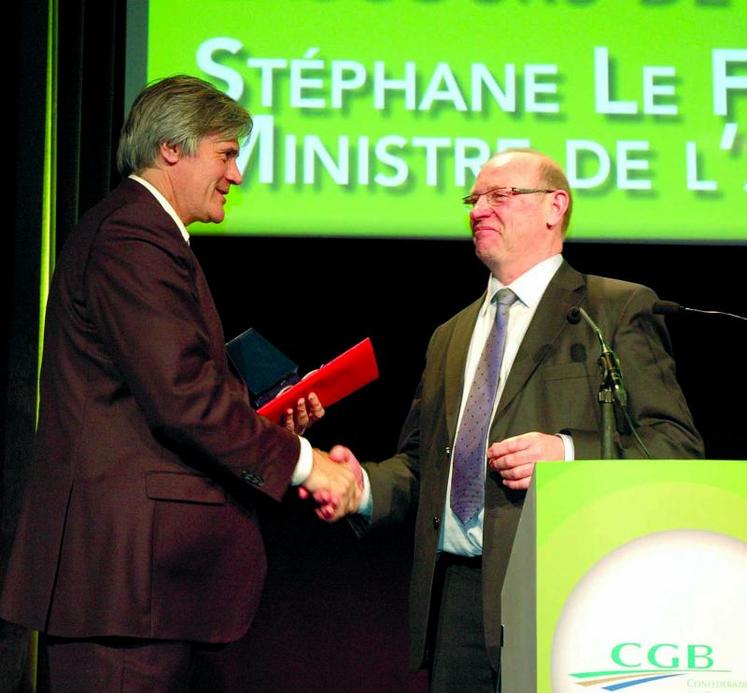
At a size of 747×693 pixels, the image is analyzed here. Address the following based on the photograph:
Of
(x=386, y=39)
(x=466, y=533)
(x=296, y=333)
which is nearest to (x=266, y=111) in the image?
(x=386, y=39)

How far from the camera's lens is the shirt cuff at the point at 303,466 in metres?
2.27

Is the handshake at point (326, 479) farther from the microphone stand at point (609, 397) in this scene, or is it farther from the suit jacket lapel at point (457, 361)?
the microphone stand at point (609, 397)

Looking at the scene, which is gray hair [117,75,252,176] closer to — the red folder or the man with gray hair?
the man with gray hair

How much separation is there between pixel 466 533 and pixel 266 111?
173 cm

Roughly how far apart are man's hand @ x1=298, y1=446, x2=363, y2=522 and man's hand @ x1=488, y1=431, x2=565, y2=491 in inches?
13.0

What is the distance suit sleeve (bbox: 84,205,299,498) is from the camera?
2.11 meters

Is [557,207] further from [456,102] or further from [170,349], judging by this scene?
[170,349]

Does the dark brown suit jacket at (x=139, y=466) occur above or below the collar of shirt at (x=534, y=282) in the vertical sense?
below

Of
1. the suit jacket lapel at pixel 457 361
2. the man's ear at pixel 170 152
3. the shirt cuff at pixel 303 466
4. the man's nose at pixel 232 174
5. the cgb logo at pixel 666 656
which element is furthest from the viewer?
the suit jacket lapel at pixel 457 361

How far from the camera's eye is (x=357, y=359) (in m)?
2.53

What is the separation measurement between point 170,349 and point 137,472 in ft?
0.77

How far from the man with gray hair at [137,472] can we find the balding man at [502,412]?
0.44m

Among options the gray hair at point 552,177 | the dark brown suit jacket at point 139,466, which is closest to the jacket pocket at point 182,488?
the dark brown suit jacket at point 139,466

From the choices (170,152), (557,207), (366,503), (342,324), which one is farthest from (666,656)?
(342,324)
